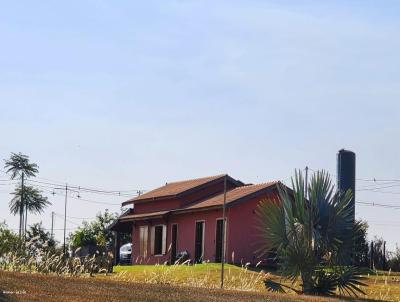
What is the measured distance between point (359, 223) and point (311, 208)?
58.1 inches

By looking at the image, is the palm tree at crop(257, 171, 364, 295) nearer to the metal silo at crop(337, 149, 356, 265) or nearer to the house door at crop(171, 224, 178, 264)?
the metal silo at crop(337, 149, 356, 265)

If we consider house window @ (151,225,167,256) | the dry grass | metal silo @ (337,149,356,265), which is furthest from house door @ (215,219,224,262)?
the dry grass

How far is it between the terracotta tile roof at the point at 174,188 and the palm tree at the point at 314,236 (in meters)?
20.5

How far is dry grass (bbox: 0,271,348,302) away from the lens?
34.7 ft

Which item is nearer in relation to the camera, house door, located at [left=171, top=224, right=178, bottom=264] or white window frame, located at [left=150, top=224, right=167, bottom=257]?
house door, located at [left=171, top=224, right=178, bottom=264]

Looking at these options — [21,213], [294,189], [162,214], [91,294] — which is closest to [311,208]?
[294,189]

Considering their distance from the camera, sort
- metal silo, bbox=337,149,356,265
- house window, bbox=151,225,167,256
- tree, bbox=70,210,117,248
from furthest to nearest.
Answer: tree, bbox=70,210,117,248 → house window, bbox=151,225,167,256 → metal silo, bbox=337,149,356,265

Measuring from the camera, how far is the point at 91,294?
1114 cm

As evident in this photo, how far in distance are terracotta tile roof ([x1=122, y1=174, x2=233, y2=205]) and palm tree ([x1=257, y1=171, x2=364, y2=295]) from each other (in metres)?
20.5

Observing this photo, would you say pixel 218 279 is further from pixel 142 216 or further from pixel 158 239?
pixel 142 216

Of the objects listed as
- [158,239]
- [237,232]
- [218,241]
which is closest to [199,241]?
[218,241]

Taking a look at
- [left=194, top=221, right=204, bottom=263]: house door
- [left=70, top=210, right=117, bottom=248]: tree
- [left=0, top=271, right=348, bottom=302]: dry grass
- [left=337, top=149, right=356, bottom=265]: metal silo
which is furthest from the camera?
[left=70, top=210, right=117, bottom=248]: tree

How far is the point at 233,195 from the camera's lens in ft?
121

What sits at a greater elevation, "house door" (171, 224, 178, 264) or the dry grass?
"house door" (171, 224, 178, 264)
